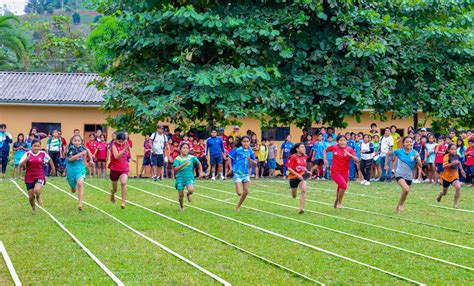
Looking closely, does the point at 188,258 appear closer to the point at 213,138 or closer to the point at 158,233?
the point at 158,233

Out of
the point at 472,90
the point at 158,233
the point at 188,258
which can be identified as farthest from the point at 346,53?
the point at 188,258

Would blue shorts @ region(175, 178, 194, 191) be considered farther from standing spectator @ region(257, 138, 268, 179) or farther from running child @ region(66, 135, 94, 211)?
standing spectator @ region(257, 138, 268, 179)

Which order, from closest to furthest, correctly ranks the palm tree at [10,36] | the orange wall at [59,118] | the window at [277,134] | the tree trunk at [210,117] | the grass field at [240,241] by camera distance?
the grass field at [240,241] < the tree trunk at [210,117] < the orange wall at [59,118] < the window at [277,134] < the palm tree at [10,36]

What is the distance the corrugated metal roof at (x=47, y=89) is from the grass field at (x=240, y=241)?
1715cm

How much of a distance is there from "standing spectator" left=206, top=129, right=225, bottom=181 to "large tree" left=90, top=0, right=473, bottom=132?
3.56 feet

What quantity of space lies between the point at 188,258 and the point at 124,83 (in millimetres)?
16894

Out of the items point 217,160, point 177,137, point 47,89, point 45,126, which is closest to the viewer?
point 217,160

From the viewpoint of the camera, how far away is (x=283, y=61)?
85.9 feet

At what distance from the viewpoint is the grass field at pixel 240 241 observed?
8836mm

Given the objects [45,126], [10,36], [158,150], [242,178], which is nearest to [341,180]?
[242,178]

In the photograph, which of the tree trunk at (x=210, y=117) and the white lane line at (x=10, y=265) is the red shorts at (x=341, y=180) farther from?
the tree trunk at (x=210, y=117)

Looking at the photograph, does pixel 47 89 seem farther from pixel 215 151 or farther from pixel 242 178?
pixel 242 178

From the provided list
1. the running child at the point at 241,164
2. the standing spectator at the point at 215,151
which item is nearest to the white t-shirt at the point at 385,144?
the standing spectator at the point at 215,151

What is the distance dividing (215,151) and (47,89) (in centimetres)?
1475
